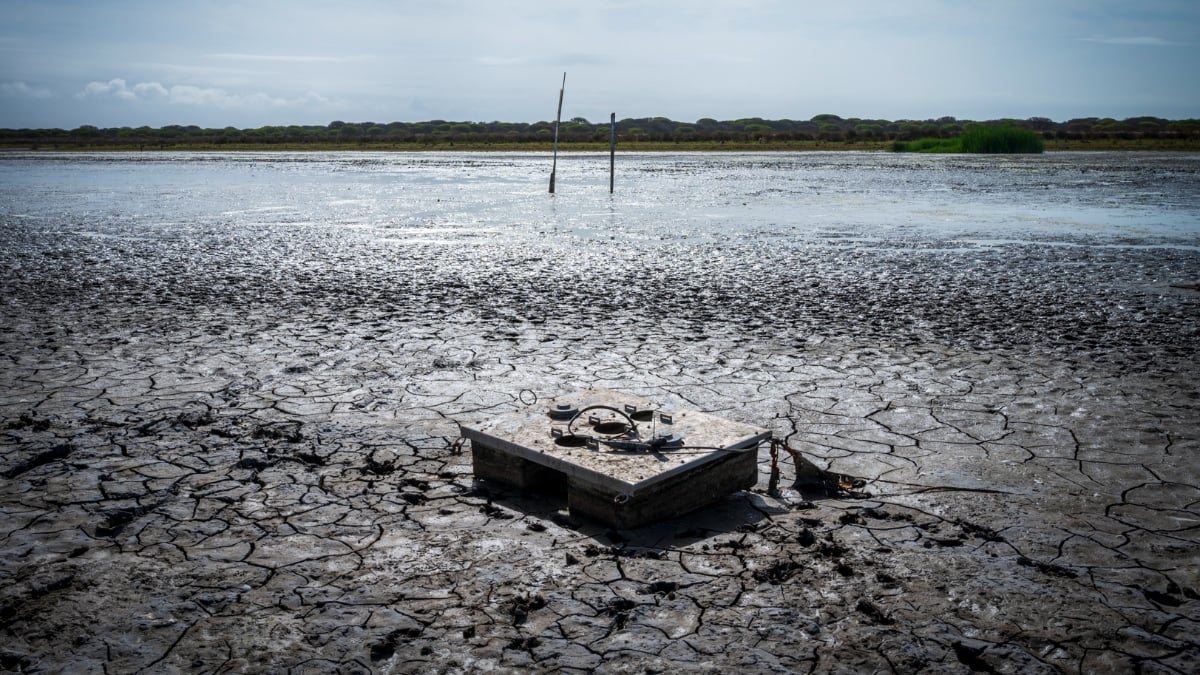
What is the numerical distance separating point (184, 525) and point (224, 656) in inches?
52.1

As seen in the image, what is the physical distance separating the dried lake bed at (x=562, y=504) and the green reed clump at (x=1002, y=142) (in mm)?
47466

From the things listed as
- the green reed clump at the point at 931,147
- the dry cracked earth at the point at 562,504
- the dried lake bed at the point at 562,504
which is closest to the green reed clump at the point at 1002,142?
the green reed clump at the point at 931,147

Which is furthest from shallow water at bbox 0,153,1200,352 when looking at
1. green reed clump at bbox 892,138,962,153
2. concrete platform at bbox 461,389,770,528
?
green reed clump at bbox 892,138,962,153

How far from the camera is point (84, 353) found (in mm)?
7992

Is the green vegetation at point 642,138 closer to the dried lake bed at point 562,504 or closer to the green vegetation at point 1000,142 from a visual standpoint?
the green vegetation at point 1000,142

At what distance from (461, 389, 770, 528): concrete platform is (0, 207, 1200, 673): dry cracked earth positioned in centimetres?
13

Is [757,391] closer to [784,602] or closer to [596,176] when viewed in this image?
[784,602]

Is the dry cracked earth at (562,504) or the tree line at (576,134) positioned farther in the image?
the tree line at (576,134)

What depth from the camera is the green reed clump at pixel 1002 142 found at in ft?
187

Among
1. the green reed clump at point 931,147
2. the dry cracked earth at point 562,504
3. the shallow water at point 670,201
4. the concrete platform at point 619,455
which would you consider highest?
the green reed clump at point 931,147

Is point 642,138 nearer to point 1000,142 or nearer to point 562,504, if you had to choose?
point 1000,142

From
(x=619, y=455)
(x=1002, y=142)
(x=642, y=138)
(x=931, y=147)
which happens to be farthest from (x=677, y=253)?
(x=642, y=138)

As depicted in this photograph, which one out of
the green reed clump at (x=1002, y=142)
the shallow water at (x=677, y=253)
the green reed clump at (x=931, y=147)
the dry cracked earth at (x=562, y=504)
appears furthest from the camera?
the green reed clump at (x=931, y=147)

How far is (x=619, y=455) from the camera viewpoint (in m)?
4.64
